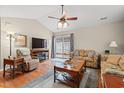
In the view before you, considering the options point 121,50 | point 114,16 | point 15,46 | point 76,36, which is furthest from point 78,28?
point 15,46

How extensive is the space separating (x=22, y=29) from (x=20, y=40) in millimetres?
588

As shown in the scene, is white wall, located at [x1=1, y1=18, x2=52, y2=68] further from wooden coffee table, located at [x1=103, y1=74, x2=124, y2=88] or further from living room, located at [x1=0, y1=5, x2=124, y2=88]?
wooden coffee table, located at [x1=103, y1=74, x2=124, y2=88]

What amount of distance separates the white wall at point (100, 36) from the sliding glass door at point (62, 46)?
2.32 ft

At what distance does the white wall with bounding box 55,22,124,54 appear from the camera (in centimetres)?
538

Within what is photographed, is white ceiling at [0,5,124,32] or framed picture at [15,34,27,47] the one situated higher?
white ceiling at [0,5,124,32]

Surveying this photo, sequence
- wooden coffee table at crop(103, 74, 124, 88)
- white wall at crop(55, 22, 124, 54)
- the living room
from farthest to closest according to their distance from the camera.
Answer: white wall at crop(55, 22, 124, 54) → the living room → wooden coffee table at crop(103, 74, 124, 88)

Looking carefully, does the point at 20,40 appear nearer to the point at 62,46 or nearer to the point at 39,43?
the point at 39,43

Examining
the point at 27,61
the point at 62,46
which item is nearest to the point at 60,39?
the point at 62,46

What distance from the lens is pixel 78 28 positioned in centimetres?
650

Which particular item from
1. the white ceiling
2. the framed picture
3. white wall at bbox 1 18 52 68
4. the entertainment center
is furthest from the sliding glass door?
the framed picture

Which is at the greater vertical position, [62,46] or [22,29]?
[22,29]

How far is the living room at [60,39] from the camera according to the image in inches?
138

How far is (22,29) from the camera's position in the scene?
512cm

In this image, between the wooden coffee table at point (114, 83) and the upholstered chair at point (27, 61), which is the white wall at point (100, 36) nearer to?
the upholstered chair at point (27, 61)
